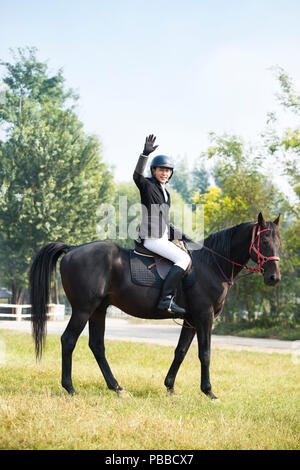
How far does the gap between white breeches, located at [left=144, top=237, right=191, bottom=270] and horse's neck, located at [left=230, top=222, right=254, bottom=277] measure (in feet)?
2.55

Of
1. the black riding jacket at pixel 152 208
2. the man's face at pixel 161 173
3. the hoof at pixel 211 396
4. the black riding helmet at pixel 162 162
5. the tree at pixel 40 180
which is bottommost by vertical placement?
the hoof at pixel 211 396

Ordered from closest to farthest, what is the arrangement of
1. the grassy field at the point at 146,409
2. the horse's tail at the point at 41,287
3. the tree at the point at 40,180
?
the grassy field at the point at 146,409 → the horse's tail at the point at 41,287 → the tree at the point at 40,180

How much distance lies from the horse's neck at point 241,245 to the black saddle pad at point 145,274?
0.72 metres

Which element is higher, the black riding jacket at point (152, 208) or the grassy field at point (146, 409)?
the black riding jacket at point (152, 208)

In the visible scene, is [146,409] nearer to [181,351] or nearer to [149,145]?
[181,351]

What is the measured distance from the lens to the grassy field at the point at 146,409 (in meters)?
4.34

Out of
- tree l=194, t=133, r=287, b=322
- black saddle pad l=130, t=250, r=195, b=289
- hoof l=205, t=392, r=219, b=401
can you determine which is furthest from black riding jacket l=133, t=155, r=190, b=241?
tree l=194, t=133, r=287, b=322

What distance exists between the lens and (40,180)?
30172mm

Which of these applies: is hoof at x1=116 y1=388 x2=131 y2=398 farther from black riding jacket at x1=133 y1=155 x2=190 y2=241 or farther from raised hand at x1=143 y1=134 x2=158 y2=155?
raised hand at x1=143 y1=134 x2=158 y2=155

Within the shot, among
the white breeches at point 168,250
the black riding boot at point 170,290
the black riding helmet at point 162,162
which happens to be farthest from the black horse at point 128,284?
the black riding helmet at point 162,162

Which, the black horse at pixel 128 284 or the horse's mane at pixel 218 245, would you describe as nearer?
the black horse at pixel 128 284

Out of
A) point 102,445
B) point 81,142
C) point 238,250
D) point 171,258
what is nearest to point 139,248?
point 171,258

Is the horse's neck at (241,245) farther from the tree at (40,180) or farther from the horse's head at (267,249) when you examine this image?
the tree at (40,180)

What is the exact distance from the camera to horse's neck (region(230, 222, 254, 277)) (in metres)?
6.84
